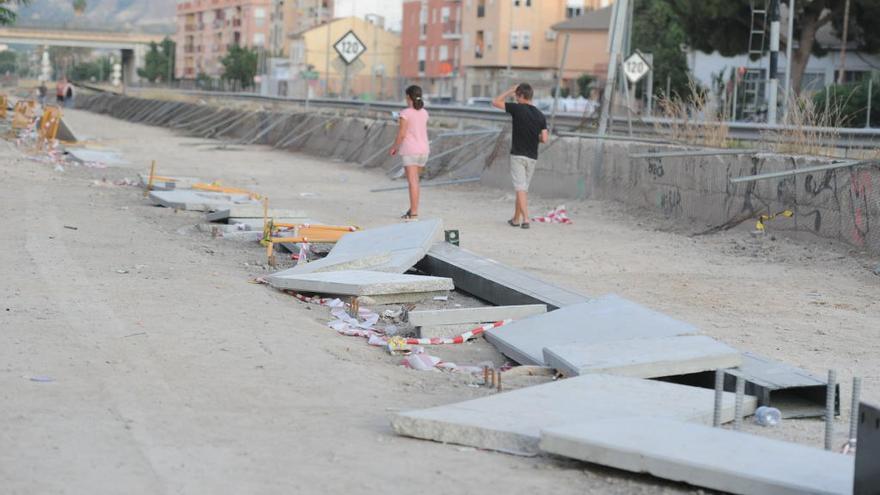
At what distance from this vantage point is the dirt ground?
5.14m

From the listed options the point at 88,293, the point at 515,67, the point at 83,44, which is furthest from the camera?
the point at 83,44

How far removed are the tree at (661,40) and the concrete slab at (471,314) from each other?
50.1m

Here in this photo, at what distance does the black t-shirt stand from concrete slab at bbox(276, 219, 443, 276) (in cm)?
424

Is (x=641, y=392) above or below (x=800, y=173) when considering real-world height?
below

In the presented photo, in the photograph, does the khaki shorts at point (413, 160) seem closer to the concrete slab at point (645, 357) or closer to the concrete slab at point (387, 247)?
the concrete slab at point (387, 247)

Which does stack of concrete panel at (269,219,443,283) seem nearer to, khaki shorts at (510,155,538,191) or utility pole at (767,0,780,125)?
khaki shorts at (510,155,538,191)

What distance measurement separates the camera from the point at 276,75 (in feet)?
424

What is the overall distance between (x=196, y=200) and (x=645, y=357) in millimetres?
10570

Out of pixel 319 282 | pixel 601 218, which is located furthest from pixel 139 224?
pixel 601 218

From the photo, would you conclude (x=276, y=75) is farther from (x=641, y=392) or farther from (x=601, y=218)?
(x=641, y=392)

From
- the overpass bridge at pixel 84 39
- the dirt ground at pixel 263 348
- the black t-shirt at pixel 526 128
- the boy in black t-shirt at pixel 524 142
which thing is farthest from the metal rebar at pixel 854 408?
the overpass bridge at pixel 84 39

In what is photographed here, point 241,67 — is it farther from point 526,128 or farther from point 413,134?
point 526,128

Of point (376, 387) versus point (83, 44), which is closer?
point (376, 387)

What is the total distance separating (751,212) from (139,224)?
6.81 m
